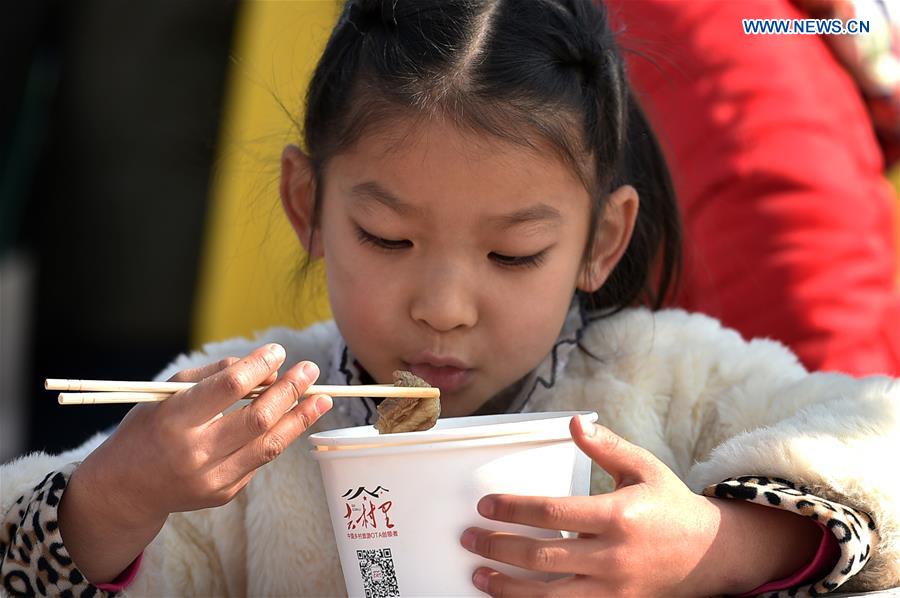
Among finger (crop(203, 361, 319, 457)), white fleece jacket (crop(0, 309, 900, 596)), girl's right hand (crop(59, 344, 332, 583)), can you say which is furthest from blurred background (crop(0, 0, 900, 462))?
finger (crop(203, 361, 319, 457))

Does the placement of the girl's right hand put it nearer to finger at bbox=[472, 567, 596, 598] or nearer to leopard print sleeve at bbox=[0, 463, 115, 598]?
leopard print sleeve at bbox=[0, 463, 115, 598]

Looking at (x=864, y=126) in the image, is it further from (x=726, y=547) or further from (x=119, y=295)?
(x=119, y=295)

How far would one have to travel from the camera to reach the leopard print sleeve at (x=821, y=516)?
1.16 meters

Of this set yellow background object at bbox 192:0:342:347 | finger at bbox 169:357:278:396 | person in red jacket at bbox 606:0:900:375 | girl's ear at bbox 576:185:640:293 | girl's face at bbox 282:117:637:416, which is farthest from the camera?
yellow background object at bbox 192:0:342:347

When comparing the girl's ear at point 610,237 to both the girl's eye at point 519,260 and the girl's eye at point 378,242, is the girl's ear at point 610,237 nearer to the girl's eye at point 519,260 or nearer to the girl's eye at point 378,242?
the girl's eye at point 519,260

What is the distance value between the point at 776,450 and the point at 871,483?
0.10 meters

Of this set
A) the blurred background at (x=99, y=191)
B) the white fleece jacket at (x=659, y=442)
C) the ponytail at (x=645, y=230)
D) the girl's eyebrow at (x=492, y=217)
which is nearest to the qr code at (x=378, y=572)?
the white fleece jacket at (x=659, y=442)

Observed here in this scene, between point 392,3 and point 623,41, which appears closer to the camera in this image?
point 392,3

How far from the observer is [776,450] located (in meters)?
1.23

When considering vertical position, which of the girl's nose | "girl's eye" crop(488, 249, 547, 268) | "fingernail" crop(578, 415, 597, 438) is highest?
"girl's eye" crop(488, 249, 547, 268)

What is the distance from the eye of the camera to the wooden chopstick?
99cm

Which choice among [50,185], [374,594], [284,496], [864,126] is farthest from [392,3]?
[50,185]

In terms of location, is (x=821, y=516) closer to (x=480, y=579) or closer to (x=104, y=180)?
(x=480, y=579)

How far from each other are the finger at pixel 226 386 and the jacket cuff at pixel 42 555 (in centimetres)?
25
